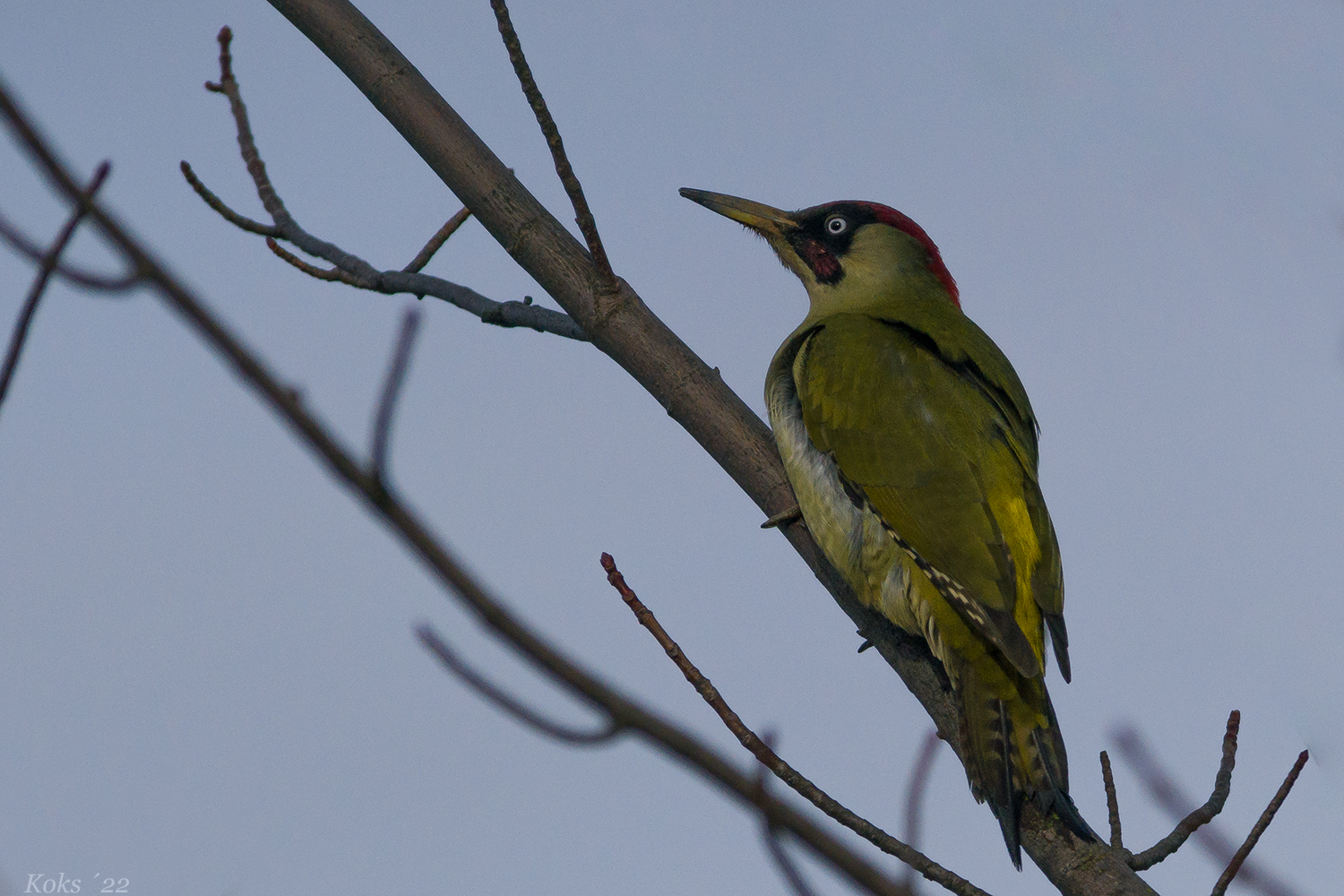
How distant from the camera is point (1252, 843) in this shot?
238 cm

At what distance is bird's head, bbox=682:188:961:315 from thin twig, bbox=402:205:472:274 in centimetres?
130

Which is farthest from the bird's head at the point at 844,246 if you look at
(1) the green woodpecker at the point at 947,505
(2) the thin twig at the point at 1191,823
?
(2) the thin twig at the point at 1191,823

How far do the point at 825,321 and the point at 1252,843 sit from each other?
239 centimetres

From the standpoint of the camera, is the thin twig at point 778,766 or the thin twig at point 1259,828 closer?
the thin twig at point 778,766

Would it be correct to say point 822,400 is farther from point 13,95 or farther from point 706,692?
point 13,95

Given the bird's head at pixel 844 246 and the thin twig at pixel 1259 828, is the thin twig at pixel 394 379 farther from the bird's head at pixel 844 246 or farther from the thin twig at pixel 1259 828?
the bird's head at pixel 844 246

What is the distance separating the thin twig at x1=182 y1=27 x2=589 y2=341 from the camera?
11.9ft

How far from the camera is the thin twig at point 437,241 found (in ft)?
12.5

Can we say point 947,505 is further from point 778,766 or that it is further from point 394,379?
point 394,379

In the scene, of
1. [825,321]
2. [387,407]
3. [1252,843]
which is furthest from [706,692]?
[825,321]

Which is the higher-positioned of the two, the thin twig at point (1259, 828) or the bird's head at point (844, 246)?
the bird's head at point (844, 246)

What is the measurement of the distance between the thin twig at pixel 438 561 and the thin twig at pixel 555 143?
6.70 feet

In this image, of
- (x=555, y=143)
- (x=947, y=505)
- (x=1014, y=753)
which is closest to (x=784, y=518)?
(x=947, y=505)

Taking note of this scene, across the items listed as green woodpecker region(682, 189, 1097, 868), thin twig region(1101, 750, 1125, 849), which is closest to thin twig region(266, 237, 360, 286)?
green woodpecker region(682, 189, 1097, 868)
